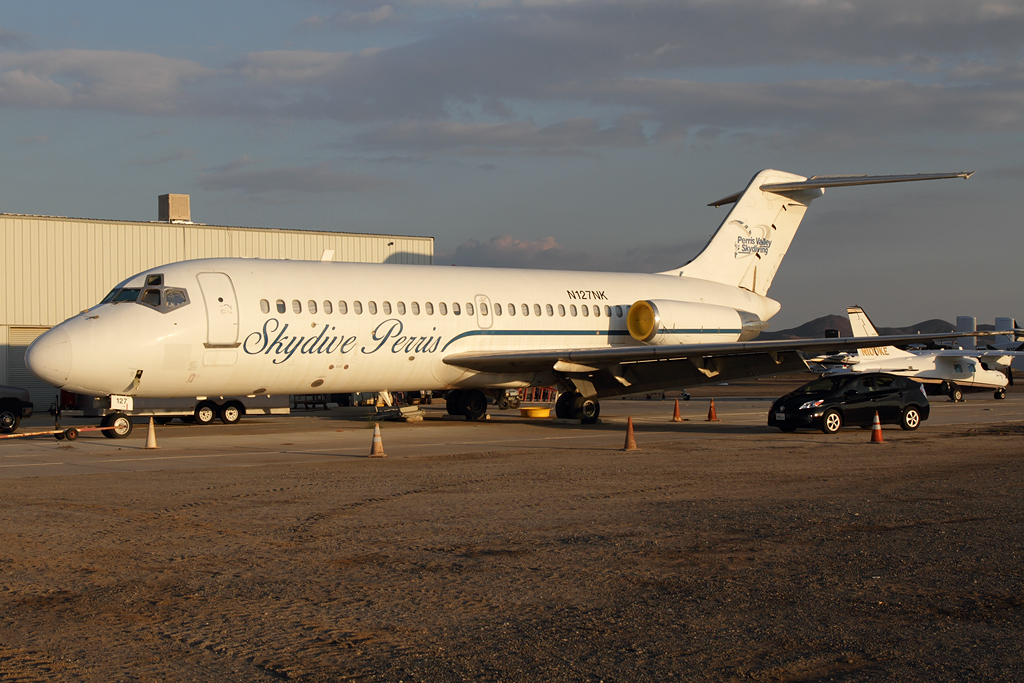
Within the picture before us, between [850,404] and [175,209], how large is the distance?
2807 centimetres

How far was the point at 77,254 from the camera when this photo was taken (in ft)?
117

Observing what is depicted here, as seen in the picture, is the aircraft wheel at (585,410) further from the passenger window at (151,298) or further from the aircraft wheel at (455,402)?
the passenger window at (151,298)

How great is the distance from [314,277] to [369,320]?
161 centimetres

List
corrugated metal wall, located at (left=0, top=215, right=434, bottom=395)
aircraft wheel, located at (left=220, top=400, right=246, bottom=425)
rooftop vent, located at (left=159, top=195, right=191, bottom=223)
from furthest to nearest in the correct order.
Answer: rooftop vent, located at (left=159, top=195, right=191, bottom=223) → corrugated metal wall, located at (left=0, top=215, right=434, bottom=395) → aircraft wheel, located at (left=220, top=400, right=246, bottom=425)

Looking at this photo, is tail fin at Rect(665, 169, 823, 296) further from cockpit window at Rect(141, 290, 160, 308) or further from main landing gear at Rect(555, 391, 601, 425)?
cockpit window at Rect(141, 290, 160, 308)

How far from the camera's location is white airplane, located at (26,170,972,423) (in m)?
20.3

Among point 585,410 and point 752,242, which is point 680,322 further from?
point 752,242

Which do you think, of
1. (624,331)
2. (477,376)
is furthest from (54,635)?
(624,331)

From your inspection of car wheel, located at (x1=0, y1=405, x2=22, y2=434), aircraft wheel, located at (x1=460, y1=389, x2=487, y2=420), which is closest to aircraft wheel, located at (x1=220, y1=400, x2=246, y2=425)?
car wheel, located at (x1=0, y1=405, x2=22, y2=434)

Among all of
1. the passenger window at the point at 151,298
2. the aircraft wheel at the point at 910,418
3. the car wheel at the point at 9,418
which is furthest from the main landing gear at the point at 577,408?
the car wheel at the point at 9,418

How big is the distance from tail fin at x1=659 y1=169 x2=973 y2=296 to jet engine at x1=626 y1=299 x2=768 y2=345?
203 cm

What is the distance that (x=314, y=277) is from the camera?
22.8 meters

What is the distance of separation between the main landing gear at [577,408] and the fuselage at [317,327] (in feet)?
2.51

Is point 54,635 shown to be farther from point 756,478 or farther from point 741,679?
point 756,478
